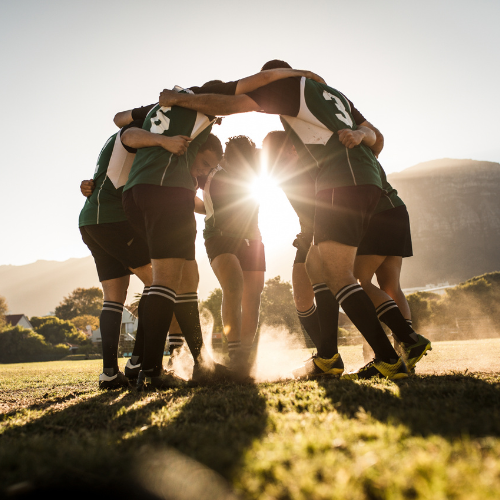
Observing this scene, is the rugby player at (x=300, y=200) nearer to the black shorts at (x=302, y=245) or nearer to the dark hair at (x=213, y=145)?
the black shorts at (x=302, y=245)

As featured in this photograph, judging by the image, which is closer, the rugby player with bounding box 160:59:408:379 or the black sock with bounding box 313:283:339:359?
the rugby player with bounding box 160:59:408:379

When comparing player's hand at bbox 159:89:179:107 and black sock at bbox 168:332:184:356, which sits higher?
player's hand at bbox 159:89:179:107

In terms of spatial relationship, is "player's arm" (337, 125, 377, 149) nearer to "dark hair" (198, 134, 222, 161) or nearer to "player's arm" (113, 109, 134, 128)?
"dark hair" (198, 134, 222, 161)

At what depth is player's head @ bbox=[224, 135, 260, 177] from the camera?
14.9 feet

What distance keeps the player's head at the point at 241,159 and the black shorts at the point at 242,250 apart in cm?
93

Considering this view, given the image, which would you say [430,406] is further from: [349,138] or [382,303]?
[349,138]

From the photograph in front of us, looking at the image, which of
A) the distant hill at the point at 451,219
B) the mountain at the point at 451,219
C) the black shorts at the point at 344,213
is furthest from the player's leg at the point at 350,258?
the mountain at the point at 451,219

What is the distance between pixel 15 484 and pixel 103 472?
0.55 ft

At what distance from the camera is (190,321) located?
3.02 meters

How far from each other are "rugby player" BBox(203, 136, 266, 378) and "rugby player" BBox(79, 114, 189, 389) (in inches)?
33.9

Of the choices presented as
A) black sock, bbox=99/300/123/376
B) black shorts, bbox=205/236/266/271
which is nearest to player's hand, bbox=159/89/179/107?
black shorts, bbox=205/236/266/271

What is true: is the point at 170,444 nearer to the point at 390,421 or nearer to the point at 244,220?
the point at 390,421

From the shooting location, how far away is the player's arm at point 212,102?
2.84 metres

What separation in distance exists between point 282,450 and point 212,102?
8.67 feet
